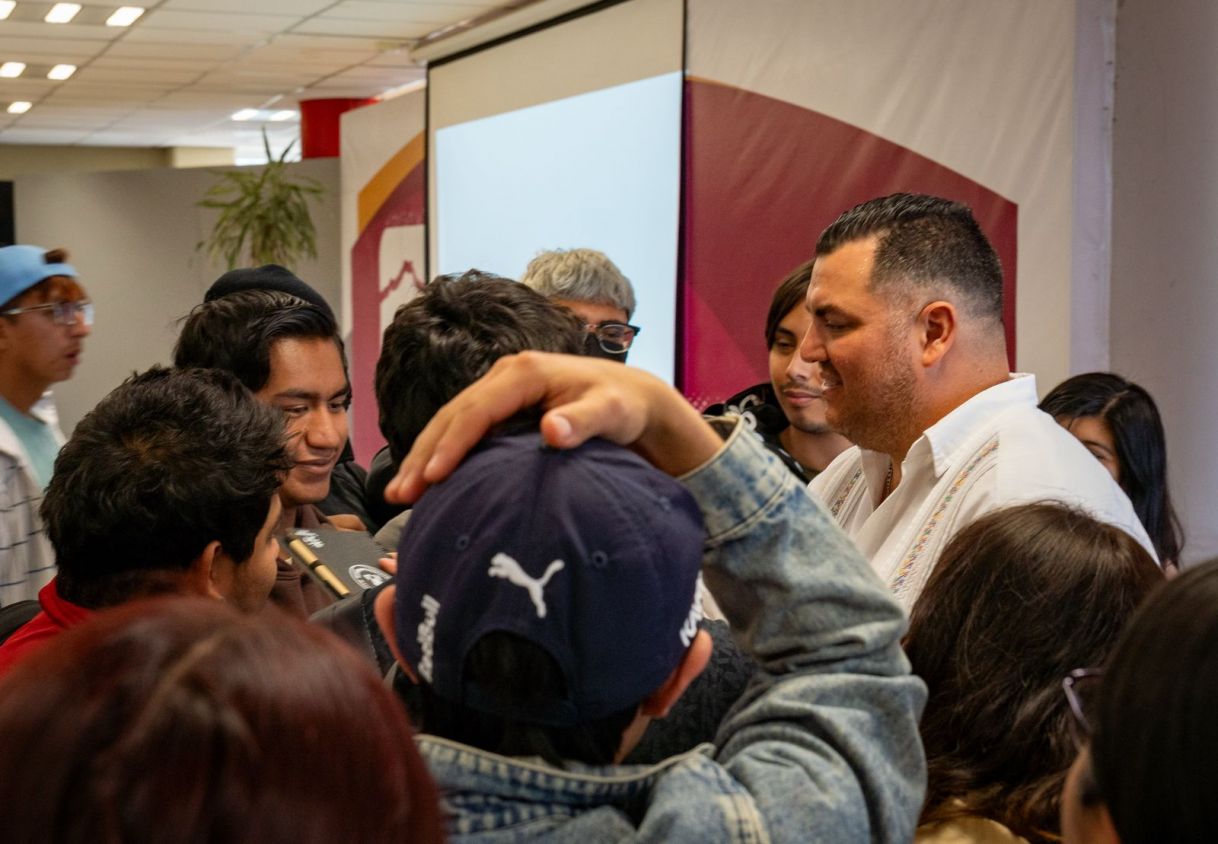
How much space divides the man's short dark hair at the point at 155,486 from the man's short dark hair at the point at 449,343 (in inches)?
15.6

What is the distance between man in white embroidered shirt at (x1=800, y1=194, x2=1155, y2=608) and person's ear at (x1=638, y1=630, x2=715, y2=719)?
3.91ft

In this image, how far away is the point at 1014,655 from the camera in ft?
4.28

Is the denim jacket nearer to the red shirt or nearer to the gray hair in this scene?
the red shirt

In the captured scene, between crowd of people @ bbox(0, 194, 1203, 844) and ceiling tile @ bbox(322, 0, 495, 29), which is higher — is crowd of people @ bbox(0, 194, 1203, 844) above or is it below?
below

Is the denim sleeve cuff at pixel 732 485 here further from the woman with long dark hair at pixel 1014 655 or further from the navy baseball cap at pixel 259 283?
the navy baseball cap at pixel 259 283

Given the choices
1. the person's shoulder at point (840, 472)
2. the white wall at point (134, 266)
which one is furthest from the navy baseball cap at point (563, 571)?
the white wall at point (134, 266)

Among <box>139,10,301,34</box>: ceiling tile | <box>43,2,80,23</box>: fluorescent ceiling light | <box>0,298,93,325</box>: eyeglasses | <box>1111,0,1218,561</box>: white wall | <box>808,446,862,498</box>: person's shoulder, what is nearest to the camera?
<box>808,446,862,498</box>: person's shoulder

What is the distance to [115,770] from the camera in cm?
54

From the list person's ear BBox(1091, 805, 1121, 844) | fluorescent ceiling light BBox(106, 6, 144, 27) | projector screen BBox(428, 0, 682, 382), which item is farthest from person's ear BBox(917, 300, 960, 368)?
fluorescent ceiling light BBox(106, 6, 144, 27)

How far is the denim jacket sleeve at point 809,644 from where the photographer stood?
0.86 metres

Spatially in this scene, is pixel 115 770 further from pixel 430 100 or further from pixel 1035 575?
pixel 430 100

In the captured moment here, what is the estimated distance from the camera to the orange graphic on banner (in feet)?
29.7

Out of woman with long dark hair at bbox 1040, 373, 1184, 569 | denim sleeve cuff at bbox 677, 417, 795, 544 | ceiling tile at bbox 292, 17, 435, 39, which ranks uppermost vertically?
ceiling tile at bbox 292, 17, 435, 39

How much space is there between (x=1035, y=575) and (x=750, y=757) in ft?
1.93
